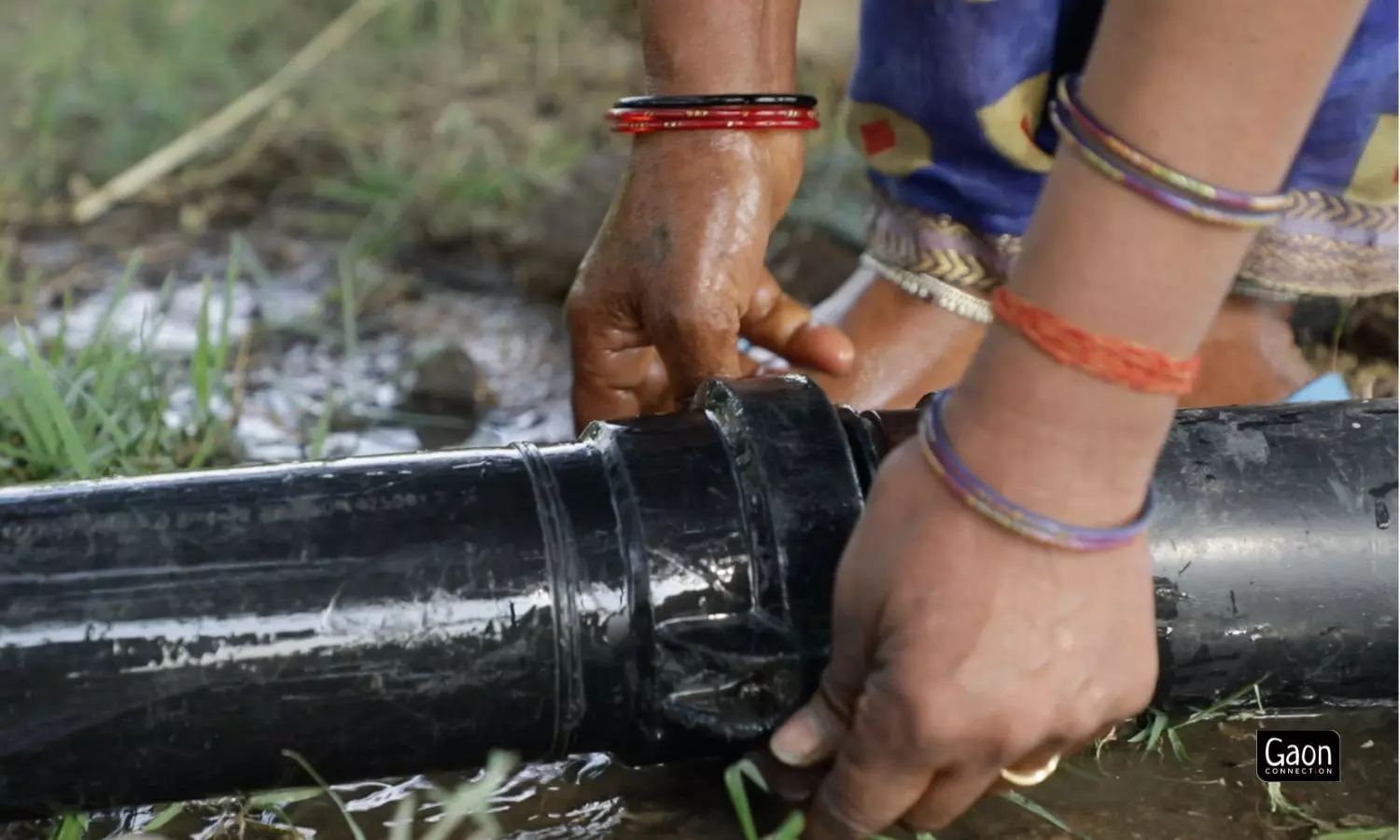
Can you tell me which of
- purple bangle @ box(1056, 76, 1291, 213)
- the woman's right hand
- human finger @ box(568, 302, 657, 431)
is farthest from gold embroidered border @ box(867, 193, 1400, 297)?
purple bangle @ box(1056, 76, 1291, 213)

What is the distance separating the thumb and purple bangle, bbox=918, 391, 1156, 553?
141mm

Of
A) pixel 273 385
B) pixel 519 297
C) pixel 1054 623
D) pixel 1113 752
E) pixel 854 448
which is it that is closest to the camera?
pixel 1054 623

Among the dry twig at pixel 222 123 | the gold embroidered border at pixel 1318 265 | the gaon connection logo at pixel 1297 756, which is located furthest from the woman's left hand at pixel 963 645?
the dry twig at pixel 222 123

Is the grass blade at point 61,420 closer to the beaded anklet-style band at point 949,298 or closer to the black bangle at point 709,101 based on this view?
the black bangle at point 709,101

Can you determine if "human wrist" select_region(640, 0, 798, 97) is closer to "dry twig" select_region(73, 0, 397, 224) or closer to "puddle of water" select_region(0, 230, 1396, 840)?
"puddle of water" select_region(0, 230, 1396, 840)

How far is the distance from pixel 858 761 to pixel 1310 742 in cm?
50

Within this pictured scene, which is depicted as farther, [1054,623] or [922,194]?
[922,194]

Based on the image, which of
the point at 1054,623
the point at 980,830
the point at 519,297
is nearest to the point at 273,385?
the point at 519,297

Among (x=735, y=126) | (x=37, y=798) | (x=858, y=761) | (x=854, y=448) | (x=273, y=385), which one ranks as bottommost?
(x=273, y=385)

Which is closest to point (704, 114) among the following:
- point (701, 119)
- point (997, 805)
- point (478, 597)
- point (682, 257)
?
point (701, 119)

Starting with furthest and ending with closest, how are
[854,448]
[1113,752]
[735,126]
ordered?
[735,126], [1113,752], [854,448]

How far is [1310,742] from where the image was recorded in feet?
3.79

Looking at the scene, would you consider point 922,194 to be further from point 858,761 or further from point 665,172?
point 858,761

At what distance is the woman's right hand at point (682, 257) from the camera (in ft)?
4.21
